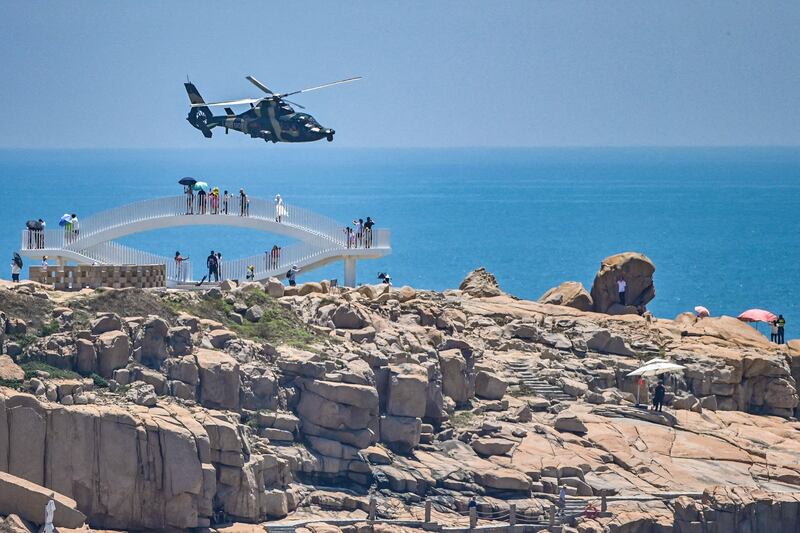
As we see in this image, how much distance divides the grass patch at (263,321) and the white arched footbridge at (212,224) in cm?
792

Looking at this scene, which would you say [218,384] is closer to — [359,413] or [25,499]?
[359,413]

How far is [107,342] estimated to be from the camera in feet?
182

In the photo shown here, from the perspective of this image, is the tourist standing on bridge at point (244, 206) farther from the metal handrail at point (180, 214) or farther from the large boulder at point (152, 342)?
the large boulder at point (152, 342)

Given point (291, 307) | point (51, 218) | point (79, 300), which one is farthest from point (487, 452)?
point (51, 218)

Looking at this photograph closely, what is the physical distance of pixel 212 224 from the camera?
72.9 m

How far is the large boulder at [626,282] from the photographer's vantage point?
7512 cm

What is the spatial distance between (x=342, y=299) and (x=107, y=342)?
1140cm

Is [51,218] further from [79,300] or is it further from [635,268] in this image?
[79,300]

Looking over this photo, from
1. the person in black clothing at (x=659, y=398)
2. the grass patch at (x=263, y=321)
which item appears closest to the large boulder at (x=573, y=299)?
the person in black clothing at (x=659, y=398)

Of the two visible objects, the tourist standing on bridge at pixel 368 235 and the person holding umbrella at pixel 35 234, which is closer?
the person holding umbrella at pixel 35 234

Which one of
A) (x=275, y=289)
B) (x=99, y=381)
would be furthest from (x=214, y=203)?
(x=99, y=381)

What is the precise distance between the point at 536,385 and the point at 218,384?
13111 millimetres

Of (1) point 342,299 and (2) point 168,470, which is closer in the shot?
(2) point 168,470

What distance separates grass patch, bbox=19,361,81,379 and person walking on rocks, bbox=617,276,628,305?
1007 inches
